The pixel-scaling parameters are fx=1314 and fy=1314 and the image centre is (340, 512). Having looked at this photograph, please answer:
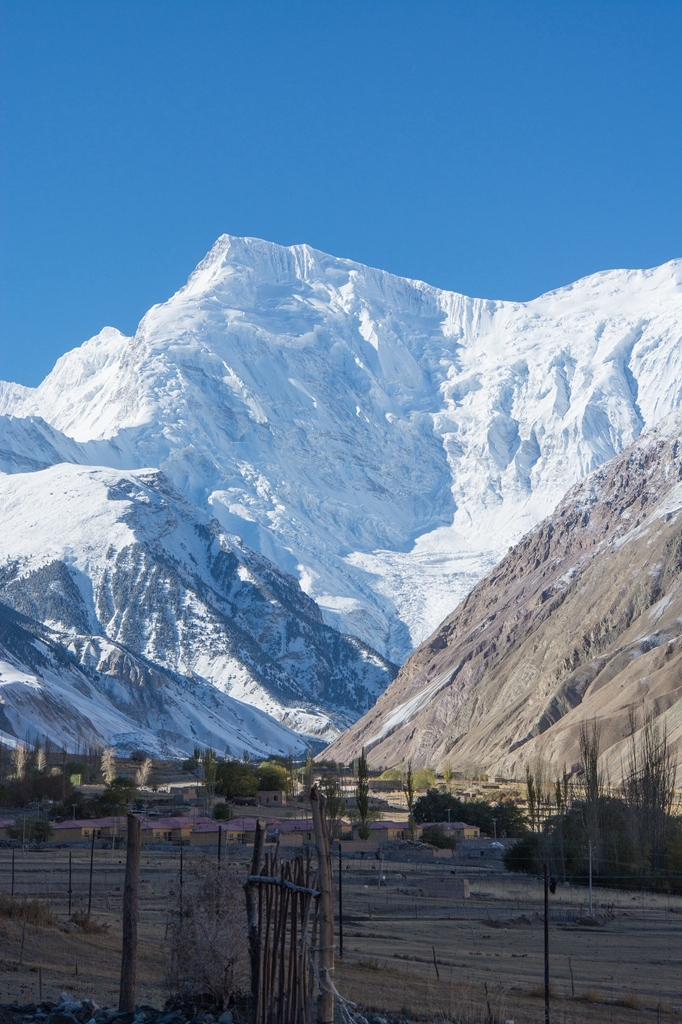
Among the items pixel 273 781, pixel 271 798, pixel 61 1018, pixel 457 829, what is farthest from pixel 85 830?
pixel 61 1018

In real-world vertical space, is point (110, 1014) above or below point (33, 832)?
below

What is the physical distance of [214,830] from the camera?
81.3 metres

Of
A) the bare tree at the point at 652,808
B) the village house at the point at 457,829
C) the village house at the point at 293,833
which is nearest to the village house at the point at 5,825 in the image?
the village house at the point at 293,833

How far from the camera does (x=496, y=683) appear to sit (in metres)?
173

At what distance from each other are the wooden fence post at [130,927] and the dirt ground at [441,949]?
7.02 ft

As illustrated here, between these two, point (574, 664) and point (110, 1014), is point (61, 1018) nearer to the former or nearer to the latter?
point (110, 1014)

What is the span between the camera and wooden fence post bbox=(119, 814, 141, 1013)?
20.5 m

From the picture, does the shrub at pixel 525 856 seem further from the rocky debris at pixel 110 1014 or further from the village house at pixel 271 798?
the village house at pixel 271 798

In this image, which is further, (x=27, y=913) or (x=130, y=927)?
(x=27, y=913)

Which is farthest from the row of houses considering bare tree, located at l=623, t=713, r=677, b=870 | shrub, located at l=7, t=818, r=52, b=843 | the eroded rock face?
the eroded rock face

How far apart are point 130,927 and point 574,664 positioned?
465ft

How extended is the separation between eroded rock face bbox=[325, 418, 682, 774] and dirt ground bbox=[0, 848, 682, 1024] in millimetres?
61367

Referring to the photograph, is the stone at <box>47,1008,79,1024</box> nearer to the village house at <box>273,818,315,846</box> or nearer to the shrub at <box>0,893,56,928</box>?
the shrub at <box>0,893,56,928</box>

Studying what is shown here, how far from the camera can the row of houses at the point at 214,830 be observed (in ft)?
265
